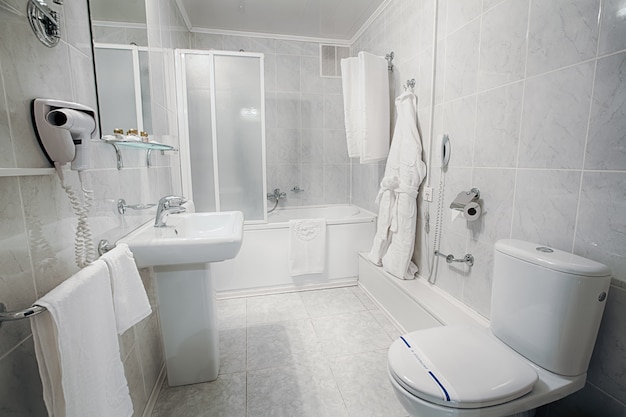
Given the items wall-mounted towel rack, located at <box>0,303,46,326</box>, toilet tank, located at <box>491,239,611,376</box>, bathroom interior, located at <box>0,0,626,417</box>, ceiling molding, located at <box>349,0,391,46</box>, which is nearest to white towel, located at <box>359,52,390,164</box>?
bathroom interior, located at <box>0,0,626,417</box>

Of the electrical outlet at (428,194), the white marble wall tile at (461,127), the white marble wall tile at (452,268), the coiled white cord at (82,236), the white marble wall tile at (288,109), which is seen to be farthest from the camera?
the white marble wall tile at (288,109)

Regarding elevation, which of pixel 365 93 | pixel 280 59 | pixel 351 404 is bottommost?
pixel 351 404

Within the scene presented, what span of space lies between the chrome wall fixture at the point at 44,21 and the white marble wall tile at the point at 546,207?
1.91 meters

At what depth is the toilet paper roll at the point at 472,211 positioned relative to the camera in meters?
1.59

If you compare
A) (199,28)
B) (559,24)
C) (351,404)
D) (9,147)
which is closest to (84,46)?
(9,147)

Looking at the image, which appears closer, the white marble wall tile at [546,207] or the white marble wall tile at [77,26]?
the white marble wall tile at [77,26]

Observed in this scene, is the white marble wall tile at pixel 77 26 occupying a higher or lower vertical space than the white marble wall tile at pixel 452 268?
higher

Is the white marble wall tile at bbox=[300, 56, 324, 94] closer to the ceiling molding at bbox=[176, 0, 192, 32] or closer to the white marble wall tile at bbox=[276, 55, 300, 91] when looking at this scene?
the white marble wall tile at bbox=[276, 55, 300, 91]

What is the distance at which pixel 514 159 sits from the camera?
4.60 ft

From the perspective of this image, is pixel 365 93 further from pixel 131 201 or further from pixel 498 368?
pixel 498 368

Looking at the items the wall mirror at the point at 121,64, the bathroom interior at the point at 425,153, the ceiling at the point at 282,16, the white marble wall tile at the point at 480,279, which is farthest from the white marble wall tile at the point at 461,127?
the wall mirror at the point at 121,64

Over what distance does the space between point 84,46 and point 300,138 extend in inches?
97.9

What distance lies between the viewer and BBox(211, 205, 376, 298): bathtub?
2674 mm

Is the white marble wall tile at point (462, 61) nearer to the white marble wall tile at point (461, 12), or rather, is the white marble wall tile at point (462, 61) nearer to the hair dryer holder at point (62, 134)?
the white marble wall tile at point (461, 12)
